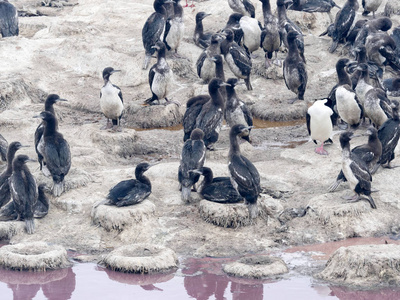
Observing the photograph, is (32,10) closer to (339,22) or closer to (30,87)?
(30,87)

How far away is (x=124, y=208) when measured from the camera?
1330cm

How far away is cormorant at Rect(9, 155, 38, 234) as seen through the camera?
13.2 meters

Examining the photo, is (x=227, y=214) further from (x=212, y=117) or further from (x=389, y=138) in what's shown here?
(x=389, y=138)

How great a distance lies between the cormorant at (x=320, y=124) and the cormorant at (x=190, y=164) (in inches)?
99.1

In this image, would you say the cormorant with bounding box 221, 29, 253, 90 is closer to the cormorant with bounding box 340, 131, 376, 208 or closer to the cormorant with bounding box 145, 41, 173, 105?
the cormorant with bounding box 145, 41, 173, 105

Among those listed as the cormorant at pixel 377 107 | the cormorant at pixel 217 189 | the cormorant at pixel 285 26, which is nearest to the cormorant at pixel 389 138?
the cormorant at pixel 377 107

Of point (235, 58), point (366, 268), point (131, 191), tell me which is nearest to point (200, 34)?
point (235, 58)

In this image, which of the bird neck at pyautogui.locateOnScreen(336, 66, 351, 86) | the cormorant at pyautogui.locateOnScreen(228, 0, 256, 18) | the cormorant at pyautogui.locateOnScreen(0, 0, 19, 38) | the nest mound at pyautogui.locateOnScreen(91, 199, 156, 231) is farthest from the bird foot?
the cormorant at pyautogui.locateOnScreen(0, 0, 19, 38)

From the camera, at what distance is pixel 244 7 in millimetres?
23188

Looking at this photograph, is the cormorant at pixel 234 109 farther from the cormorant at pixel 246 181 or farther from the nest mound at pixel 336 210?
the nest mound at pixel 336 210

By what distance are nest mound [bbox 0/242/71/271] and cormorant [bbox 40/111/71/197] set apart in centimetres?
186

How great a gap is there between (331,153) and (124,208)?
432cm

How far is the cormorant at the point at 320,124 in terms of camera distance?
15.8 meters

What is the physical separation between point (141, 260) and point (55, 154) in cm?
297
